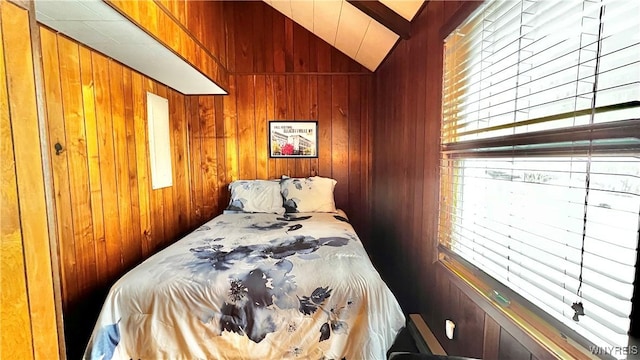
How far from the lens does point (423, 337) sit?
1.70 metres

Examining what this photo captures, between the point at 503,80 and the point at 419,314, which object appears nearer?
the point at 503,80

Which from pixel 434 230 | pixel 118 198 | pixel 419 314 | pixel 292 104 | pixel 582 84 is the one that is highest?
pixel 292 104

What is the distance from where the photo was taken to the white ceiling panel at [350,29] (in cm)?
223

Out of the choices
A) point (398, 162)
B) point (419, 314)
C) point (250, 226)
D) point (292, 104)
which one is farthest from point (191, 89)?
point (419, 314)

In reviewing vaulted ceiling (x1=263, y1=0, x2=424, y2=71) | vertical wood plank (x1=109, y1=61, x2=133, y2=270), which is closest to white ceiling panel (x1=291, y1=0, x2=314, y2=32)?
vaulted ceiling (x1=263, y1=0, x2=424, y2=71)

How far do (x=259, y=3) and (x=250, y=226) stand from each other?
2.41m

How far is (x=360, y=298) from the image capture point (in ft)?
4.18

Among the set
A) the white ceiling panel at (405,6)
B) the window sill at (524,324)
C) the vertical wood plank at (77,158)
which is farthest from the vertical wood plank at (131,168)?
the window sill at (524,324)

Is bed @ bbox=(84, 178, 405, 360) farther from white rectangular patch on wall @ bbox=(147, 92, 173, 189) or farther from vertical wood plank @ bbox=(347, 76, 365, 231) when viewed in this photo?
vertical wood plank @ bbox=(347, 76, 365, 231)

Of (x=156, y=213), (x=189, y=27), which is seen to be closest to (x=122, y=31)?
(x=189, y=27)

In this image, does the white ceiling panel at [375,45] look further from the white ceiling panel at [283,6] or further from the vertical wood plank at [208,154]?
the vertical wood plank at [208,154]

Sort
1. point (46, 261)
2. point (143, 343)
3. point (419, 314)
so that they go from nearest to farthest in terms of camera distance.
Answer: point (46, 261)
point (143, 343)
point (419, 314)

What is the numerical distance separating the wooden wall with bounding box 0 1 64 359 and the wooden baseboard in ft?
5.43

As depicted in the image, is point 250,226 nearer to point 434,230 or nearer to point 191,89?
point 434,230
